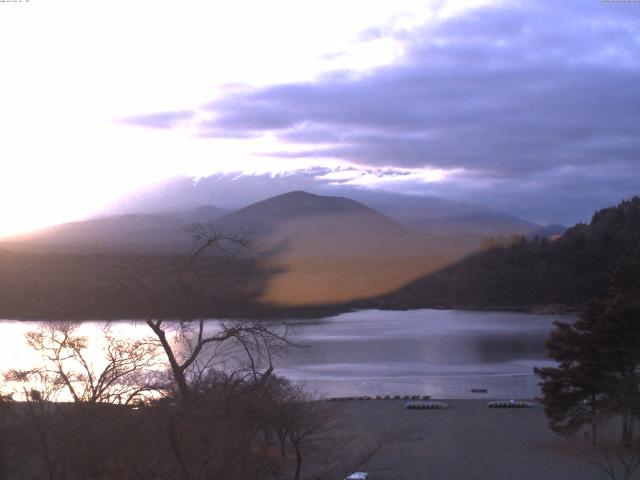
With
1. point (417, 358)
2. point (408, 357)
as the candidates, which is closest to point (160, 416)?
point (417, 358)

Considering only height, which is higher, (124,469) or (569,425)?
(124,469)

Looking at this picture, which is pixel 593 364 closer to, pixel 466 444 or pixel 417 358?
pixel 466 444

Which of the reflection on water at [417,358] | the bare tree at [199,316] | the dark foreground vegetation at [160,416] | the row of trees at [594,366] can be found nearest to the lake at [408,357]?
the reflection on water at [417,358]

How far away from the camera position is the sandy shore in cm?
1409

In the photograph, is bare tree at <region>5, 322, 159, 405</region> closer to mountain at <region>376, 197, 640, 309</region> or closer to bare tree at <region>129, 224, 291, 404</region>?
bare tree at <region>129, 224, 291, 404</region>

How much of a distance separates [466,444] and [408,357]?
1841 cm

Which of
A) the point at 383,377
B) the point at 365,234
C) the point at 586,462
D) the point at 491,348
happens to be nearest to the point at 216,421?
the point at 586,462

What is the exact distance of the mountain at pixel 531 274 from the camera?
6775 cm

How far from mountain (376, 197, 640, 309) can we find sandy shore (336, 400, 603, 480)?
1755 inches

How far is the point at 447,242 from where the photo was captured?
97.3m

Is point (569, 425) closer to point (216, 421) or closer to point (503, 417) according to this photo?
point (503, 417)

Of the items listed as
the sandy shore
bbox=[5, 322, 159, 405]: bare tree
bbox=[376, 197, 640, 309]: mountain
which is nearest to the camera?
bbox=[5, 322, 159, 405]: bare tree

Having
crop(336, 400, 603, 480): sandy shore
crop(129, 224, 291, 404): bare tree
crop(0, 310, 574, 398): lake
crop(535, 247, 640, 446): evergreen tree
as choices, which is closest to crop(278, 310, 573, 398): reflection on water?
crop(0, 310, 574, 398): lake

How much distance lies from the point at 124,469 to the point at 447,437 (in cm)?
1432
